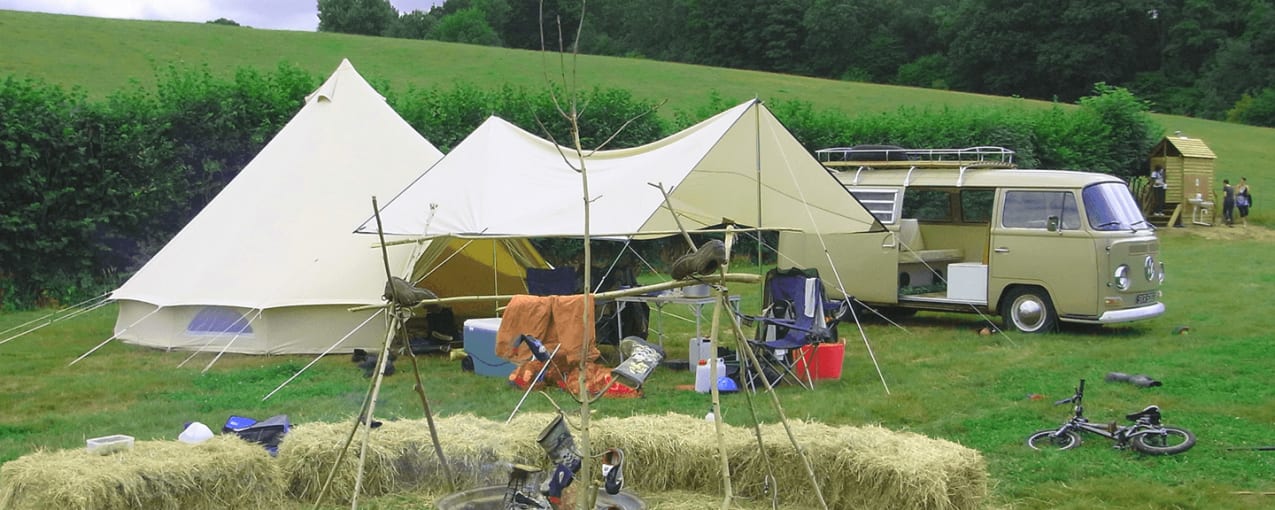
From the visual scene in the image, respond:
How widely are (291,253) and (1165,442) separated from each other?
7.26 metres

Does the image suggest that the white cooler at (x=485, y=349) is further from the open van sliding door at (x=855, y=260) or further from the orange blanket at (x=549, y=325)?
the open van sliding door at (x=855, y=260)

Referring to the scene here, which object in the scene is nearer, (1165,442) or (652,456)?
(652,456)

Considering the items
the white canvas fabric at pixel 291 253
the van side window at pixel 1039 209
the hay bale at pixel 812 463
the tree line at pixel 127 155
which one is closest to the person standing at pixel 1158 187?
the tree line at pixel 127 155

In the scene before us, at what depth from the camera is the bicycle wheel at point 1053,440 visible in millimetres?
6496

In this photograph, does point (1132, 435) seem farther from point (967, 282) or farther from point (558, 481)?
point (967, 282)

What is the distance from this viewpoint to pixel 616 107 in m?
16.4

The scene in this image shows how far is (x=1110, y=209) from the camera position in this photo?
10609 millimetres

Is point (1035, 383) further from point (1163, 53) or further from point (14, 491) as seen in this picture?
point (1163, 53)

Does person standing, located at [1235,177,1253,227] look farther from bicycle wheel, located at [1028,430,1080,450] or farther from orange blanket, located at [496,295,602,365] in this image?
orange blanket, located at [496,295,602,365]

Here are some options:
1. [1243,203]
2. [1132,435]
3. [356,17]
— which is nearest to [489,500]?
[1132,435]

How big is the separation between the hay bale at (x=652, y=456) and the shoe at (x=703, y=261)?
44.2 inches

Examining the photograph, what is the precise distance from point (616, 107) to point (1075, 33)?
149ft

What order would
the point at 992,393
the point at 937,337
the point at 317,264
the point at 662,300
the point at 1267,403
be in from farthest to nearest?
the point at 937,337, the point at 317,264, the point at 662,300, the point at 992,393, the point at 1267,403

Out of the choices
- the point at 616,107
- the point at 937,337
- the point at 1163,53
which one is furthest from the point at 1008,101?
the point at 937,337
